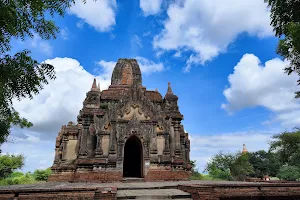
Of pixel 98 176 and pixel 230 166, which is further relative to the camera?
pixel 230 166

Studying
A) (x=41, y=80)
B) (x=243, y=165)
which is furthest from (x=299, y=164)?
(x=41, y=80)

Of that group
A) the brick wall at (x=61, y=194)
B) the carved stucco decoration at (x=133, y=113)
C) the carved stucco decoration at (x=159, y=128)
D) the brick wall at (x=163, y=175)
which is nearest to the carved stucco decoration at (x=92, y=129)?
the carved stucco decoration at (x=133, y=113)

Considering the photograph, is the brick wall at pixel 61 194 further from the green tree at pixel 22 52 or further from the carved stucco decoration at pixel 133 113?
the carved stucco decoration at pixel 133 113

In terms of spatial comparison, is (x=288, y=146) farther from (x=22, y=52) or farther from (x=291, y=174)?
(x=22, y=52)

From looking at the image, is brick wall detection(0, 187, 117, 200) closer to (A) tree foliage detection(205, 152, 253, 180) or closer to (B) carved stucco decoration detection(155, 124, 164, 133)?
(B) carved stucco decoration detection(155, 124, 164, 133)

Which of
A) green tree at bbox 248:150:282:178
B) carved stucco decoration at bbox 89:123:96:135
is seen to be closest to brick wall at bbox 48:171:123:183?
carved stucco decoration at bbox 89:123:96:135

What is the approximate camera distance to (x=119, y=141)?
1435 cm

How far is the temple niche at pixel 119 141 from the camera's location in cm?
1387

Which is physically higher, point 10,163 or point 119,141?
point 119,141

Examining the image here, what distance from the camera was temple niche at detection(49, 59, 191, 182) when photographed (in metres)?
13.9

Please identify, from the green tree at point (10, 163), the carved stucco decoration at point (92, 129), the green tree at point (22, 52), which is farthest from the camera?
the green tree at point (10, 163)

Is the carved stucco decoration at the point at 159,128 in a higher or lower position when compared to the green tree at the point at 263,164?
higher

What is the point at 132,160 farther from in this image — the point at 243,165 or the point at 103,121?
the point at 243,165

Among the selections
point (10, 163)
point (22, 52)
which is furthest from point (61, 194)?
point (10, 163)
